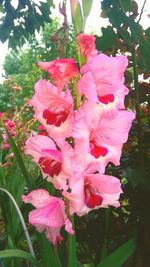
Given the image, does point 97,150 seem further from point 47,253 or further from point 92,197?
point 47,253

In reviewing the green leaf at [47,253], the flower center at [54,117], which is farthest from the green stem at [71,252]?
the flower center at [54,117]

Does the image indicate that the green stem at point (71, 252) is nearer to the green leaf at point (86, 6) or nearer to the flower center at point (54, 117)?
the flower center at point (54, 117)

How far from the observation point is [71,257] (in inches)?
36.2

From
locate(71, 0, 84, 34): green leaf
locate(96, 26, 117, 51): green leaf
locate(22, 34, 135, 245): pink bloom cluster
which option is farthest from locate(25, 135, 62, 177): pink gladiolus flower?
locate(96, 26, 117, 51): green leaf

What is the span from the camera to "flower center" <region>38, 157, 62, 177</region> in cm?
83

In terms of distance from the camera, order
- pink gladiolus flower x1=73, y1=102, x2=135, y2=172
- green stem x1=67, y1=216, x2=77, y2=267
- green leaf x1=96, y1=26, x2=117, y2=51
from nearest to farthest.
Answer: pink gladiolus flower x1=73, y1=102, x2=135, y2=172 < green stem x1=67, y1=216, x2=77, y2=267 < green leaf x1=96, y1=26, x2=117, y2=51

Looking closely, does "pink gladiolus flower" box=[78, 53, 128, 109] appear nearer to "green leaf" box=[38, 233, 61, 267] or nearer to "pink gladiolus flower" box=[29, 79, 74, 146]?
"pink gladiolus flower" box=[29, 79, 74, 146]

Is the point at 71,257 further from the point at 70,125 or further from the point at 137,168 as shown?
the point at 137,168

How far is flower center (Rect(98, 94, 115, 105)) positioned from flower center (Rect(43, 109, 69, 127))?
3.2 inches

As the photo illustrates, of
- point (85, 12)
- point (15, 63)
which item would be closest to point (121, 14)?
point (85, 12)

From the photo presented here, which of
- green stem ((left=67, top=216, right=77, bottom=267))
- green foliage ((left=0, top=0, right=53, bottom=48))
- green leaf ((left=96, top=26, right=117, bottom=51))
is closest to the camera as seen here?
green stem ((left=67, top=216, right=77, bottom=267))

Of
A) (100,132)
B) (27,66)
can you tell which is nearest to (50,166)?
(100,132)

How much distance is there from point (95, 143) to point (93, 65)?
0.17 m

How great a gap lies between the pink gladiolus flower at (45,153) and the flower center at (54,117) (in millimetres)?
52
